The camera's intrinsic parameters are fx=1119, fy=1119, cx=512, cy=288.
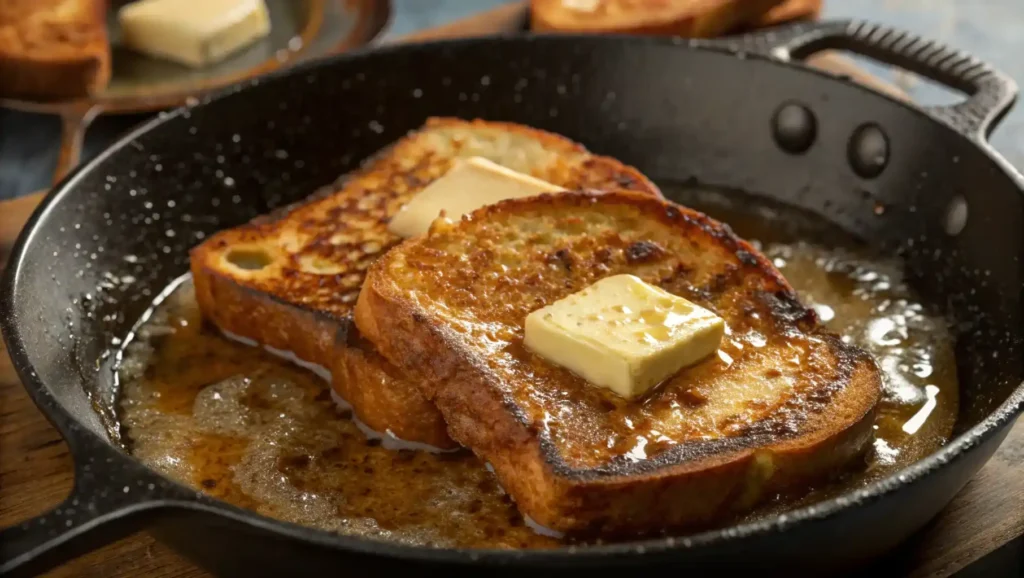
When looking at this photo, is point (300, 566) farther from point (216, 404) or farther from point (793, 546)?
point (216, 404)

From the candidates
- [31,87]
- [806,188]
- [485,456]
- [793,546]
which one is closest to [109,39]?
[31,87]

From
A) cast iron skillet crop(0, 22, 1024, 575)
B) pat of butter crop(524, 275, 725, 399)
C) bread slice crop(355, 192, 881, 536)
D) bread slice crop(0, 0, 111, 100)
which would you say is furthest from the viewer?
bread slice crop(0, 0, 111, 100)

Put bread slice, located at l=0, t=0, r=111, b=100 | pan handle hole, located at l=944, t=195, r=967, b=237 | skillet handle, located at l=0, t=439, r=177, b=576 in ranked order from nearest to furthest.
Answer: skillet handle, located at l=0, t=439, r=177, b=576 < pan handle hole, located at l=944, t=195, r=967, b=237 < bread slice, located at l=0, t=0, r=111, b=100

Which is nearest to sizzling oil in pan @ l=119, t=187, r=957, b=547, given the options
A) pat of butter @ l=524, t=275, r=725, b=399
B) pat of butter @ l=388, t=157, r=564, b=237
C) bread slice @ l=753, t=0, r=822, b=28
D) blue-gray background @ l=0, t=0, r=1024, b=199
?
pat of butter @ l=524, t=275, r=725, b=399

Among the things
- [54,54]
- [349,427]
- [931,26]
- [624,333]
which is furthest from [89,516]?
[931,26]

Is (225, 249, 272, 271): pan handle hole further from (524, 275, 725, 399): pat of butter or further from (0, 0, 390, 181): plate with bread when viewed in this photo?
(0, 0, 390, 181): plate with bread

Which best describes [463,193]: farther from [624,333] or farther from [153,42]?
[153,42]
